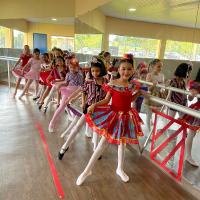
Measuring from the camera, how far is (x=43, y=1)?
6406mm

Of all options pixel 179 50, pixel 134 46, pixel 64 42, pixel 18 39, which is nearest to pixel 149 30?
pixel 134 46

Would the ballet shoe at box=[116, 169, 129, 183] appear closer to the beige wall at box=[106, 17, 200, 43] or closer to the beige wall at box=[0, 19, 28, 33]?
the beige wall at box=[106, 17, 200, 43]

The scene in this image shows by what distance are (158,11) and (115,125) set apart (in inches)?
74.6

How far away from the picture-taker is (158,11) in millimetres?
3062

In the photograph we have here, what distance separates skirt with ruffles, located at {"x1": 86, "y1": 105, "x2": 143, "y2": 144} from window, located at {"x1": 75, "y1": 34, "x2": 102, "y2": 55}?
2556mm

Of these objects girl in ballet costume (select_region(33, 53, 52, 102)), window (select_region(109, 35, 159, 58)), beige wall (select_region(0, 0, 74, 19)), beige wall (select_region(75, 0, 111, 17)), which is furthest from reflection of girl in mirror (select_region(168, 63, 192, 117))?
beige wall (select_region(0, 0, 74, 19))

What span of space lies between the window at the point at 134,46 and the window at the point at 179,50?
0.21 metres

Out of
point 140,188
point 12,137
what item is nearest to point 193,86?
point 140,188

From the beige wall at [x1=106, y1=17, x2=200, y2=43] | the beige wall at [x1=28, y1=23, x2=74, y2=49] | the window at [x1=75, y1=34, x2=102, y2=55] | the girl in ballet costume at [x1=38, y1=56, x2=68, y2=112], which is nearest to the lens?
the beige wall at [x1=106, y1=17, x2=200, y2=43]

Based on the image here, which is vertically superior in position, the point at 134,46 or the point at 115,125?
the point at 134,46

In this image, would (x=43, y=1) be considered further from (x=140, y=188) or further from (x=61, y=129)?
(x=140, y=188)

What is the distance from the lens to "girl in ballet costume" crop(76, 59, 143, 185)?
1.99m

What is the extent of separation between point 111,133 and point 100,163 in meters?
0.60

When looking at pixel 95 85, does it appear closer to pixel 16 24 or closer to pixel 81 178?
pixel 81 178
